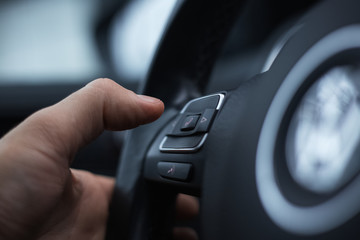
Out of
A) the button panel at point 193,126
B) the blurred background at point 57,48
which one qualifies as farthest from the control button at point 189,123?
the blurred background at point 57,48

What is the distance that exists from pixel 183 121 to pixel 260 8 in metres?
1.51

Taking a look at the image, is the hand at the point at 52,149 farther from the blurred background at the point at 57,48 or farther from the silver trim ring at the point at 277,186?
the blurred background at the point at 57,48

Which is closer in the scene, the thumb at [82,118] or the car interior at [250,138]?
the car interior at [250,138]

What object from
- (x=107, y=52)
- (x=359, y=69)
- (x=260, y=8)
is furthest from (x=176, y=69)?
(x=107, y=52)

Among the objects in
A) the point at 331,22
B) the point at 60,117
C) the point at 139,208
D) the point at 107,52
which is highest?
the point at 331,22

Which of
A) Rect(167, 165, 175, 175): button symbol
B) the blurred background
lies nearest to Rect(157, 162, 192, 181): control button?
Rect(167, 165, 175, 175): button symbol

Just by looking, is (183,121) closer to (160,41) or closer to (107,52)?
(160,41)

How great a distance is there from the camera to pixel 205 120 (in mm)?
446

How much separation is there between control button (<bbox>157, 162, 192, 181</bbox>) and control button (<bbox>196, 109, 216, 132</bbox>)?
Answer: 0.04 m

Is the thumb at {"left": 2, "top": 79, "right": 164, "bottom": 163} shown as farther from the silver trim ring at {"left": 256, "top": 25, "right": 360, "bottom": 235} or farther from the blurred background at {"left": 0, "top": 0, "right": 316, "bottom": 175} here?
the blurred background at {"left": 0, "top": 0, "right": 316, "bottom": 175}

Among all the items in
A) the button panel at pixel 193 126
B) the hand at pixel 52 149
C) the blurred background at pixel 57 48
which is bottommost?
the blurred background at pixel 57 48

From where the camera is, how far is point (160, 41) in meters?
0.59

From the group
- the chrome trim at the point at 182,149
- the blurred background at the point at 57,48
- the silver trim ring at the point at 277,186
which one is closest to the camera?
the silver trim ring at the point at 277,186

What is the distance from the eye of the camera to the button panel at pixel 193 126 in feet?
1.45
